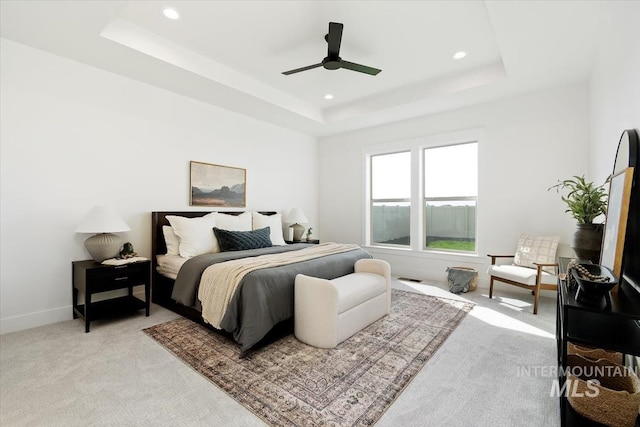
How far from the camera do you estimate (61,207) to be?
309cm

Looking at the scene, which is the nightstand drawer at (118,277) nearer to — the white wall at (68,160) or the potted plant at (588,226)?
the white wall at (68,160)

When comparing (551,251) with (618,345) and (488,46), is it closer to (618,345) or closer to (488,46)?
(488,46)

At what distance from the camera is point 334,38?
105 inches

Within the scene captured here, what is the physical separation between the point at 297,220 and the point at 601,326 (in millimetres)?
4266

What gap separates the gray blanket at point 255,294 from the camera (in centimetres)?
235

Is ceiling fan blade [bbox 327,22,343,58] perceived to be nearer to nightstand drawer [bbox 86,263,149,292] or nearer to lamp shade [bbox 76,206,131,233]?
lamp shade [bbox 76,206,131,233]

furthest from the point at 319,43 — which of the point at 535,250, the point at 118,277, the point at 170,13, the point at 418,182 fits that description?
the point at 535,250

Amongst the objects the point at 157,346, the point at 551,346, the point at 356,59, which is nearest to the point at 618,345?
the point at 551,346

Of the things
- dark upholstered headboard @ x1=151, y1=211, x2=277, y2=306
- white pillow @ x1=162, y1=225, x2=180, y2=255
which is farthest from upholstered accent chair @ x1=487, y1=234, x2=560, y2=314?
dark upholstered headboard @ x1=151, y1=211, x2=277, y2=306

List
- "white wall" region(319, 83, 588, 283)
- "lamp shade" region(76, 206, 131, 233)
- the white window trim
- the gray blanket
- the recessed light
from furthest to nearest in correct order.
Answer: the white window trim < "white wall" region(319, 83, 588, 283) < "lamp shade" region(76, 206, 131, 233) < the recessed light < the gray blanket

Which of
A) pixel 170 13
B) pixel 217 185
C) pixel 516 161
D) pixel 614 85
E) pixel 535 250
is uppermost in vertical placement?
pixel 170 13

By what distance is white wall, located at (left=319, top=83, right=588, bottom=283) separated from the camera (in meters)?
3.74

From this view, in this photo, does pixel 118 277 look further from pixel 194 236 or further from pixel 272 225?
pixel 272 225

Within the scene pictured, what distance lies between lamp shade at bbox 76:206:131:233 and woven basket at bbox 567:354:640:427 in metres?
3.75
